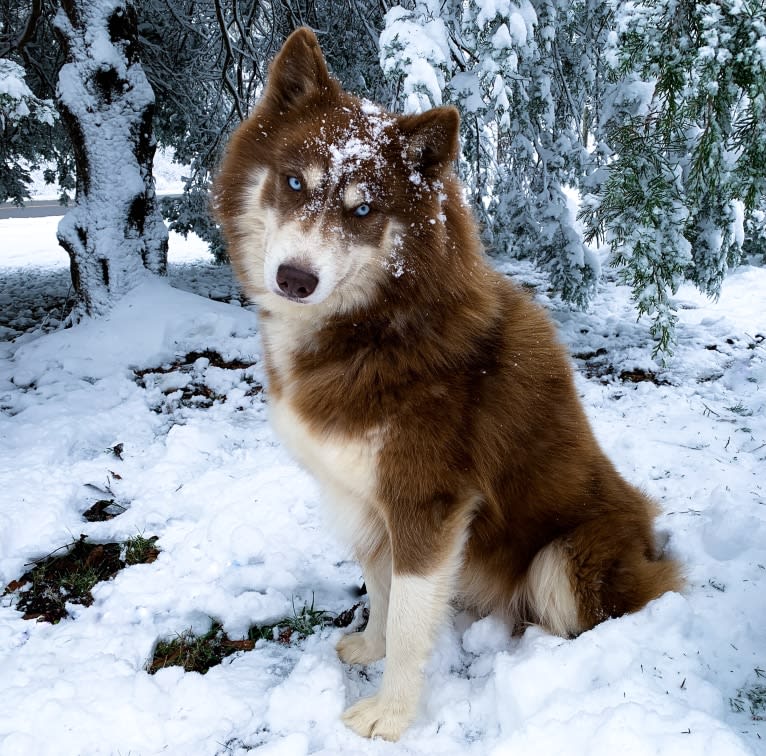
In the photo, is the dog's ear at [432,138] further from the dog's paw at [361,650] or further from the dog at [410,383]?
the dog's paw at [361,650]

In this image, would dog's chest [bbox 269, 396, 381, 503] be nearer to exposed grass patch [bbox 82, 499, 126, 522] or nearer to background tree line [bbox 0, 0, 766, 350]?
exposed grass patch [bbox 82, 499, 126, 522]

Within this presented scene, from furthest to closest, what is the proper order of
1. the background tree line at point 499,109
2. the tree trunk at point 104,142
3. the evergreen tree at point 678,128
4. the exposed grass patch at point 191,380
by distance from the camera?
the tree trunk at point 104,142
the exposed grass patch at point 191,380
the background tree line at point 499,109
the evergreen tree at point 678,128

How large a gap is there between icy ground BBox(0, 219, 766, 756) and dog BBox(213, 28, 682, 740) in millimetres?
215

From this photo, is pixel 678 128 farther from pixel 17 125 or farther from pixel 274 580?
pixel 17 125

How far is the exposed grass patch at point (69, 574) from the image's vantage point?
109 inches

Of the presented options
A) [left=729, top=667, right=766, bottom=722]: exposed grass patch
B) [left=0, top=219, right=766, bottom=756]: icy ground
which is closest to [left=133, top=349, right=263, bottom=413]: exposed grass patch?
[left=0, top=219, right=766, bottom=756]: icy ground

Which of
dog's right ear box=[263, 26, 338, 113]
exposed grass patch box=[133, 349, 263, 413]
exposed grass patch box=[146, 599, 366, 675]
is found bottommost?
exposed grass patch box=[146, 599, 366, 675]

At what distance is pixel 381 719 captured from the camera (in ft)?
6.94

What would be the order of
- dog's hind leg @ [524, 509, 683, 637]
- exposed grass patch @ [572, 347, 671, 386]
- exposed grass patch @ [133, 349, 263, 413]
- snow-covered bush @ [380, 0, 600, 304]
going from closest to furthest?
dog's hind leg @ [524, 509, 683, 637] < snow-covered bush @ [380, 0, 600, 304] < exposed grass patch @ [133, 349, 263, 413] < exposed grass patch @ [572, 347, 671, 386]

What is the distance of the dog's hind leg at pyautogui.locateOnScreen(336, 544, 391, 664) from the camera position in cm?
253

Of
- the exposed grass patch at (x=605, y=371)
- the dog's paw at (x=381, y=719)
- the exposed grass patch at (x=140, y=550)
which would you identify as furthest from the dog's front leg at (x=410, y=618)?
the exposed grass patch at (x=605, y=371)

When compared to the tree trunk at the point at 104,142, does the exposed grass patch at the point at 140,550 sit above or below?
below

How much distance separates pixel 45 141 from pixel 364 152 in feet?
26.4

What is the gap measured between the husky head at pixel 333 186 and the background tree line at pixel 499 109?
1.24 meters
